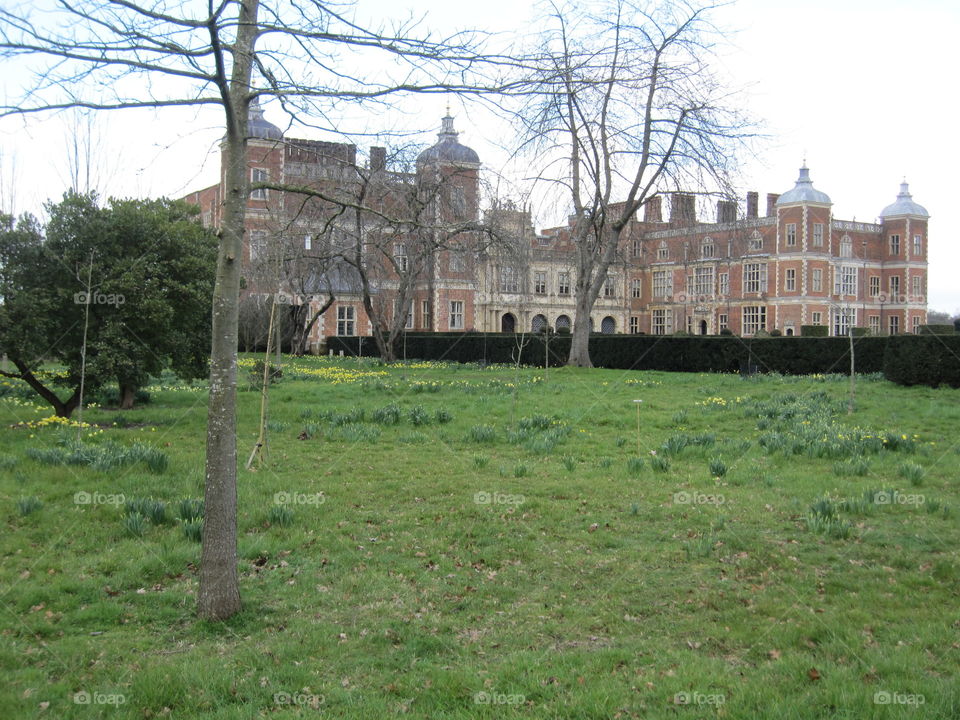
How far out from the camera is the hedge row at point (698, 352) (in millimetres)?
23219

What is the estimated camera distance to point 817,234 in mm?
54500

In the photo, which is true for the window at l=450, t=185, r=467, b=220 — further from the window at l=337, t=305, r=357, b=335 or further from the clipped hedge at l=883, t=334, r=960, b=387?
the window at l=337, t=305, r=357, b=335

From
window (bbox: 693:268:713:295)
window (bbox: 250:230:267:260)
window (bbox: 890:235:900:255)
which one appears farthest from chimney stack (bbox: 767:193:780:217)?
window (bbox: 250:230:267:260)

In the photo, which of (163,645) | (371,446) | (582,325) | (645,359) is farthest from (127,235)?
(645,359)

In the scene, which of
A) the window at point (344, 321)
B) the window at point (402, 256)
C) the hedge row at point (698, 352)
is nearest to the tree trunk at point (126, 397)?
the window at point (402, 256)

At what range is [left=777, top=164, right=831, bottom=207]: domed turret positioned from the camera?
53.9 meters

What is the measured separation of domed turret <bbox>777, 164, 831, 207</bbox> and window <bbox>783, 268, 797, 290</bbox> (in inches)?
183

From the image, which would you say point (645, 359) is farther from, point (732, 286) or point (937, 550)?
point (732, 286)

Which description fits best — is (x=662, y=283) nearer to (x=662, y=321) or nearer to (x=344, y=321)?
(x=662, y=321)

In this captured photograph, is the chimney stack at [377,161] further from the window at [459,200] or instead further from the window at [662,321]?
the window at [662,321]

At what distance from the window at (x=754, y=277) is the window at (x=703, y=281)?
108 inches

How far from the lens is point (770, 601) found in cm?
562

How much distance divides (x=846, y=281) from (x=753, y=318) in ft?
27.2

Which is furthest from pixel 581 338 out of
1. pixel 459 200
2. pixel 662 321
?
pixel 662 321
